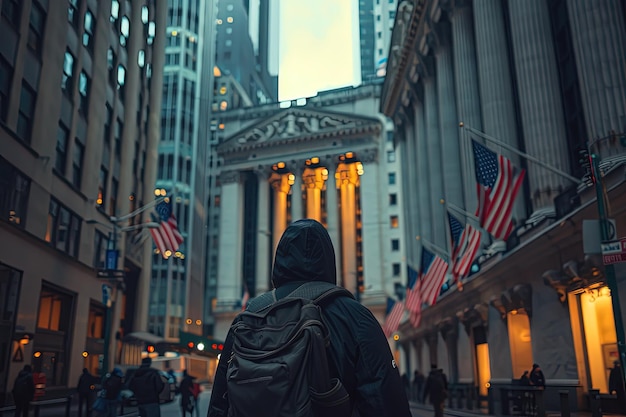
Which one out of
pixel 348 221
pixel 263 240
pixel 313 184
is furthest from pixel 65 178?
pixel 313 184

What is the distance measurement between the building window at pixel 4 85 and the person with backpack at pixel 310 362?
1905cm

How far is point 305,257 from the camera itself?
3840 mm

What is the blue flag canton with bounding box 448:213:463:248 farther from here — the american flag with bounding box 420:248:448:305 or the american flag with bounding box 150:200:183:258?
the american flag with bounding box 150:200:183:258

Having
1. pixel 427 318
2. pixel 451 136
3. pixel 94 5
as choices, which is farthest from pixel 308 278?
pixel 427 318

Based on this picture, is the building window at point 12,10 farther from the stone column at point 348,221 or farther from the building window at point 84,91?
the stone column at point 348,221

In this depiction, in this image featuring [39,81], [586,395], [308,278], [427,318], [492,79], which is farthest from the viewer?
[427,318]

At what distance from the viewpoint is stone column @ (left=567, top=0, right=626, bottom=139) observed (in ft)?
60.5

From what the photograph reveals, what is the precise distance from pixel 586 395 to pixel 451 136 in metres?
21.6

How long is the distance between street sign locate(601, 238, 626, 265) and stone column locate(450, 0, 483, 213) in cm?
1945


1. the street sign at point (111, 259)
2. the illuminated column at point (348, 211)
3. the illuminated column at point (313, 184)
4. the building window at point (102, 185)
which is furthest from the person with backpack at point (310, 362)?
the illuminated column at point (313, 184)

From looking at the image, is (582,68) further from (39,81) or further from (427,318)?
(427,318)

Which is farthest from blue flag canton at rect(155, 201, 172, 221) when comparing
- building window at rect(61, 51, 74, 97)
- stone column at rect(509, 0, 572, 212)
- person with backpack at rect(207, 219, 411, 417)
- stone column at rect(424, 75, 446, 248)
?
person with backpack at rect(207, 219, 411, 417)

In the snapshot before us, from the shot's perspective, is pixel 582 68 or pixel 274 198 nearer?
pixel 582 68

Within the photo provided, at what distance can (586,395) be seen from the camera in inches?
752
